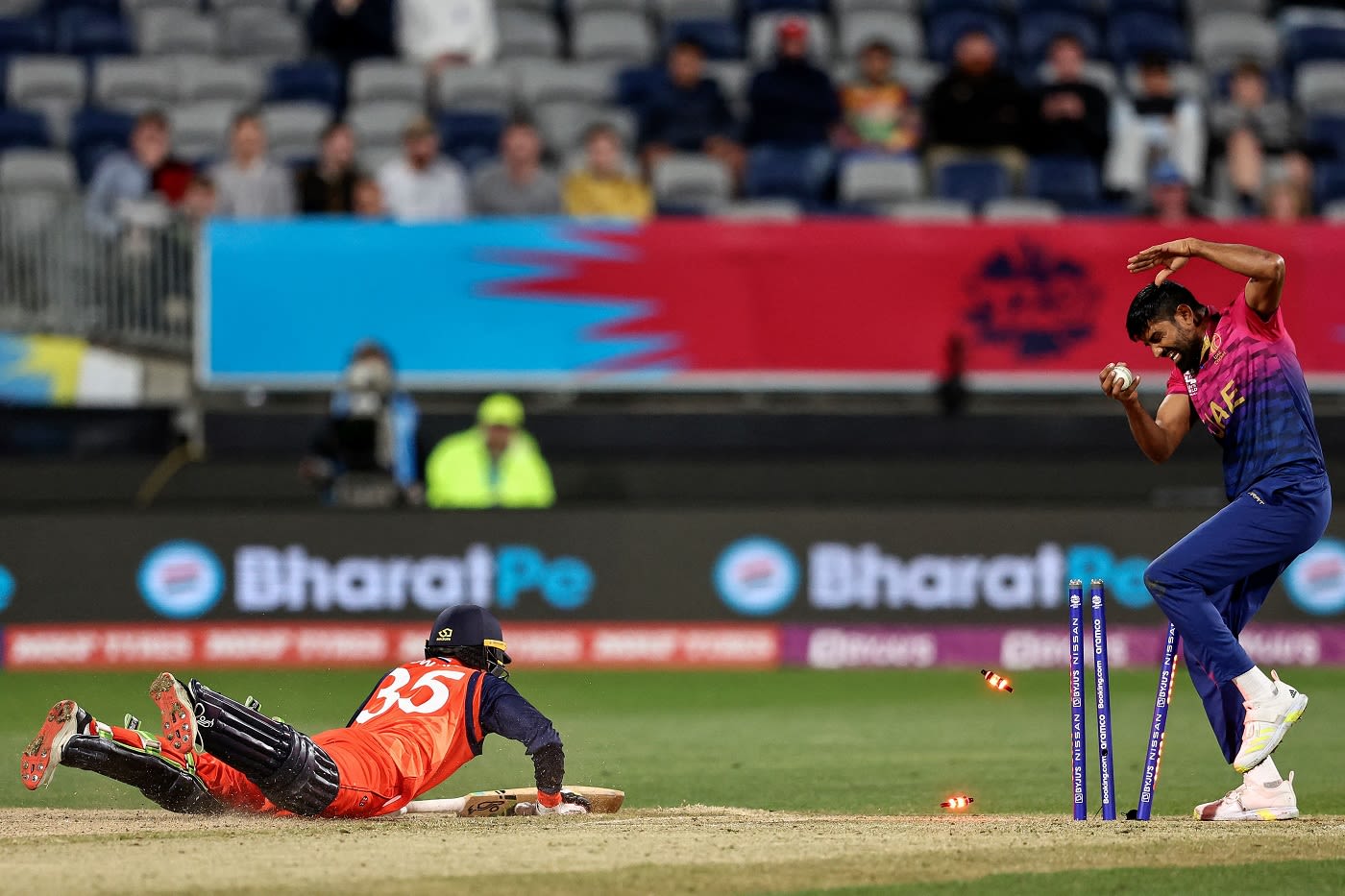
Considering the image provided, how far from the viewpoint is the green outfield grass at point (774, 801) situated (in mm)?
6789

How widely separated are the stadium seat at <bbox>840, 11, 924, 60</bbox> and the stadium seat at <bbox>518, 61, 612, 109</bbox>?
7.49 ft

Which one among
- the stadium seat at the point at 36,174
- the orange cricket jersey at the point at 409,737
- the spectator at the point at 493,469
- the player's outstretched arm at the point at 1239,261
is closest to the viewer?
the player's outstretched arm at the point at 1239,261

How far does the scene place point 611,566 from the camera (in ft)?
49.6

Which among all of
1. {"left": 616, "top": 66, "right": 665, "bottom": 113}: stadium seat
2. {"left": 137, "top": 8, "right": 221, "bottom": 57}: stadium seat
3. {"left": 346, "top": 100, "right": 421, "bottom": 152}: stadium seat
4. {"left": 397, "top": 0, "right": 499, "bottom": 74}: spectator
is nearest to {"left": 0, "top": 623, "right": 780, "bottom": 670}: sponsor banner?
{"left": 346, "top": 100, "right": 421, "bottom": 152}: stadium seat

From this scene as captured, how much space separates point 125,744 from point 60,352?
827 cm

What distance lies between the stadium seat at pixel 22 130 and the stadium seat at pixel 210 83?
51.0 inches

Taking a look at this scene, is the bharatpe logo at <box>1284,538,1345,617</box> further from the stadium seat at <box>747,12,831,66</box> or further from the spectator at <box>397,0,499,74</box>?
the spectator at <box>397,0,499,74</box>

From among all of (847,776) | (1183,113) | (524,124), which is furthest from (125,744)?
(1183,113)

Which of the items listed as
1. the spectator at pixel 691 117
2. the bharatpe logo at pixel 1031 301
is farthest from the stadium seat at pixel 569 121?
the bharatpe logo at pixel 1031 301

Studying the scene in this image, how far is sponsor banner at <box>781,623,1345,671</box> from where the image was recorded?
15172 mm

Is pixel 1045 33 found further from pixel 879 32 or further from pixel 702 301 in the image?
pixel 702 301

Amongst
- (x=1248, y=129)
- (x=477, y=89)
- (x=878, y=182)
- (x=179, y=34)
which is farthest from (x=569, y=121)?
(x=1248, y=129)

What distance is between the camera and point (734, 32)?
748 inches

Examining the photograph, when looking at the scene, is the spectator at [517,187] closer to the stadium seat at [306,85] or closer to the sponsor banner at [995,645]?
the stadium seat at [306,85]
